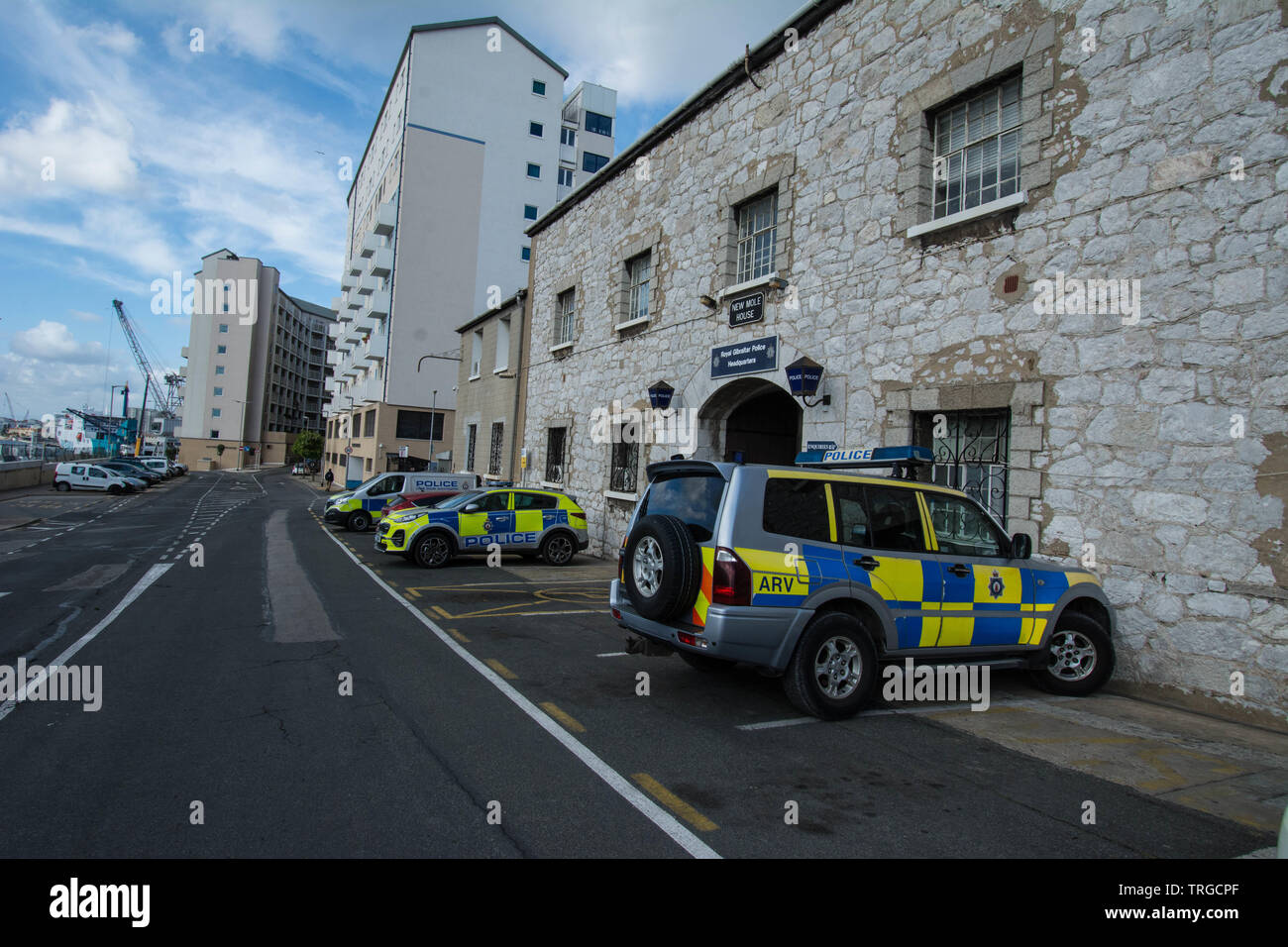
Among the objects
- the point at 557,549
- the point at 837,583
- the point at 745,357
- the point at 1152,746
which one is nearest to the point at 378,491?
the point at 557,549

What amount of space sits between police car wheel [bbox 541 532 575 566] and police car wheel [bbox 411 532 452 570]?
2093mm

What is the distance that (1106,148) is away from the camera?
7.73m

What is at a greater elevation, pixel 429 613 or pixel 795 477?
pixel 795 477

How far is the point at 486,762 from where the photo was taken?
4605 millimetres

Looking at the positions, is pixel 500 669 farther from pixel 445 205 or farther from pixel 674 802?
pixel 445 205

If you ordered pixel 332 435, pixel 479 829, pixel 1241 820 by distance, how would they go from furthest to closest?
pixel 332 435 < pixel 1241 820 < pixel 479 829

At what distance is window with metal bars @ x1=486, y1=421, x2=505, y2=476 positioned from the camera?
2459 cm

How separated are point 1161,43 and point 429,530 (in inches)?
520

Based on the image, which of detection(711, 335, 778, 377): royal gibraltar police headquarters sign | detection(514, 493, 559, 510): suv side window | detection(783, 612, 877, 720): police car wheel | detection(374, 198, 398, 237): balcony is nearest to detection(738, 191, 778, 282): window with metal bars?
detection(711, 335, 778, 377): royal gibraltar police headquarters sign

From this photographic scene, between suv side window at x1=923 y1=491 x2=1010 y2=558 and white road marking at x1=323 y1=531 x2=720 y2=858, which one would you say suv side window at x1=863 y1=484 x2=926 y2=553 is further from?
white road marking at x1=323 y1=531 x2=720 y2=858

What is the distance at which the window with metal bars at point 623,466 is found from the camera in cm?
1630

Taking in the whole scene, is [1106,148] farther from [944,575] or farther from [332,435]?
[332,435]
